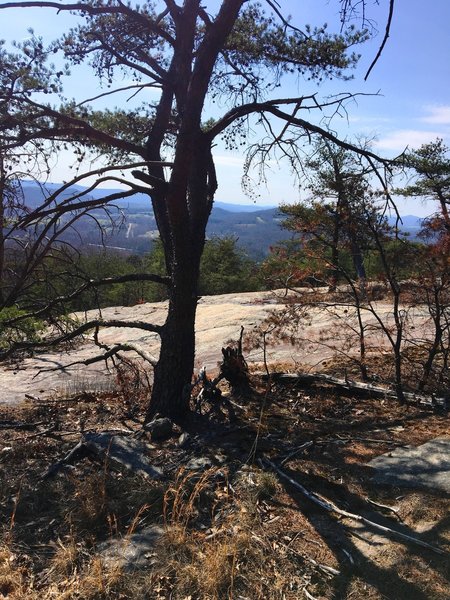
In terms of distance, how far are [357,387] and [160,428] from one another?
7.90ft

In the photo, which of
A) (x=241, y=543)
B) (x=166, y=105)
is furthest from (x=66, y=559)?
(x=166, y=105)

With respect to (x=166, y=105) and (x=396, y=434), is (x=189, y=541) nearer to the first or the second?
(x=396, y=434)

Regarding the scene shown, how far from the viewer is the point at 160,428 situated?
15.3 ft

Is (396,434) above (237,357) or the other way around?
the other way around

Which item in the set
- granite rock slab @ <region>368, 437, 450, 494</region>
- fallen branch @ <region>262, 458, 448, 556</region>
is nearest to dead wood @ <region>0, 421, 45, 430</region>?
fallen branch @ <region>262, 458, 448, 556</region>

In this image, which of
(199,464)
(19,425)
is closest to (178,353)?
(199,464)

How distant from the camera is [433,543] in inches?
111

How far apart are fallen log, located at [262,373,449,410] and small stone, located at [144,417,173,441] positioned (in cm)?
147

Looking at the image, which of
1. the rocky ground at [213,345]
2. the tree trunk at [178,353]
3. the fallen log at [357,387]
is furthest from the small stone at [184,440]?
the rocky ground at [213,345]

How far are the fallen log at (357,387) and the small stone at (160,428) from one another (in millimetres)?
1469

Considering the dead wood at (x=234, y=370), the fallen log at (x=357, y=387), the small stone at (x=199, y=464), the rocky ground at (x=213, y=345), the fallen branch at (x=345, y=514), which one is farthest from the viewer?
the rocky ground at (x=213, y=345)

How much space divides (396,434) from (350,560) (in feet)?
6.61

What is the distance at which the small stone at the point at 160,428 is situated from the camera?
4.63 meters

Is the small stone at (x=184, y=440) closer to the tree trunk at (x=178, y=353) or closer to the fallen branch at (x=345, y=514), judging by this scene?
the tree trunk at (x=178, y=353)
